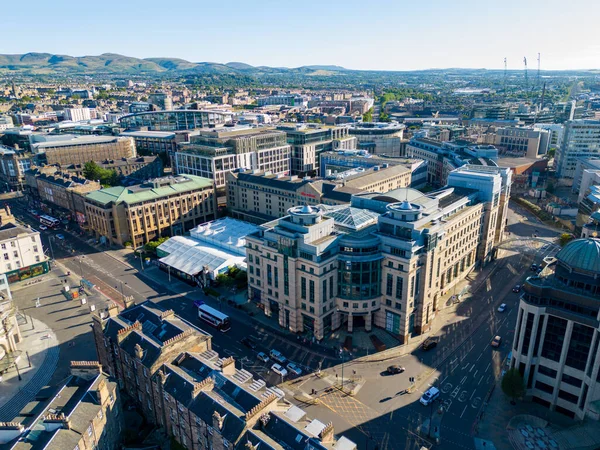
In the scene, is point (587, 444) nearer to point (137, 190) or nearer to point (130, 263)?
point (130, 263)

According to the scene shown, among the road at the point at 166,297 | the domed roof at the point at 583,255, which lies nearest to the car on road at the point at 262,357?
the road at the point at 166,297

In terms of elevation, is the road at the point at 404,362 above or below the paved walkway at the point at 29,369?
below

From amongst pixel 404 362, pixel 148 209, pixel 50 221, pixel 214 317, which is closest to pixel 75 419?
pixel 214 317

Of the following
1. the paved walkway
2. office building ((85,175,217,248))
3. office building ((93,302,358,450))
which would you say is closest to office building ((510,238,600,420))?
office building ((93,302,358,450))

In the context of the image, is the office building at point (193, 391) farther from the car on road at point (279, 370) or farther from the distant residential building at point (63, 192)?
the distant residential building at point (63, 192)

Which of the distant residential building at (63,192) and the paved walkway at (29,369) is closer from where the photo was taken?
the paved walkway at (29,369)
